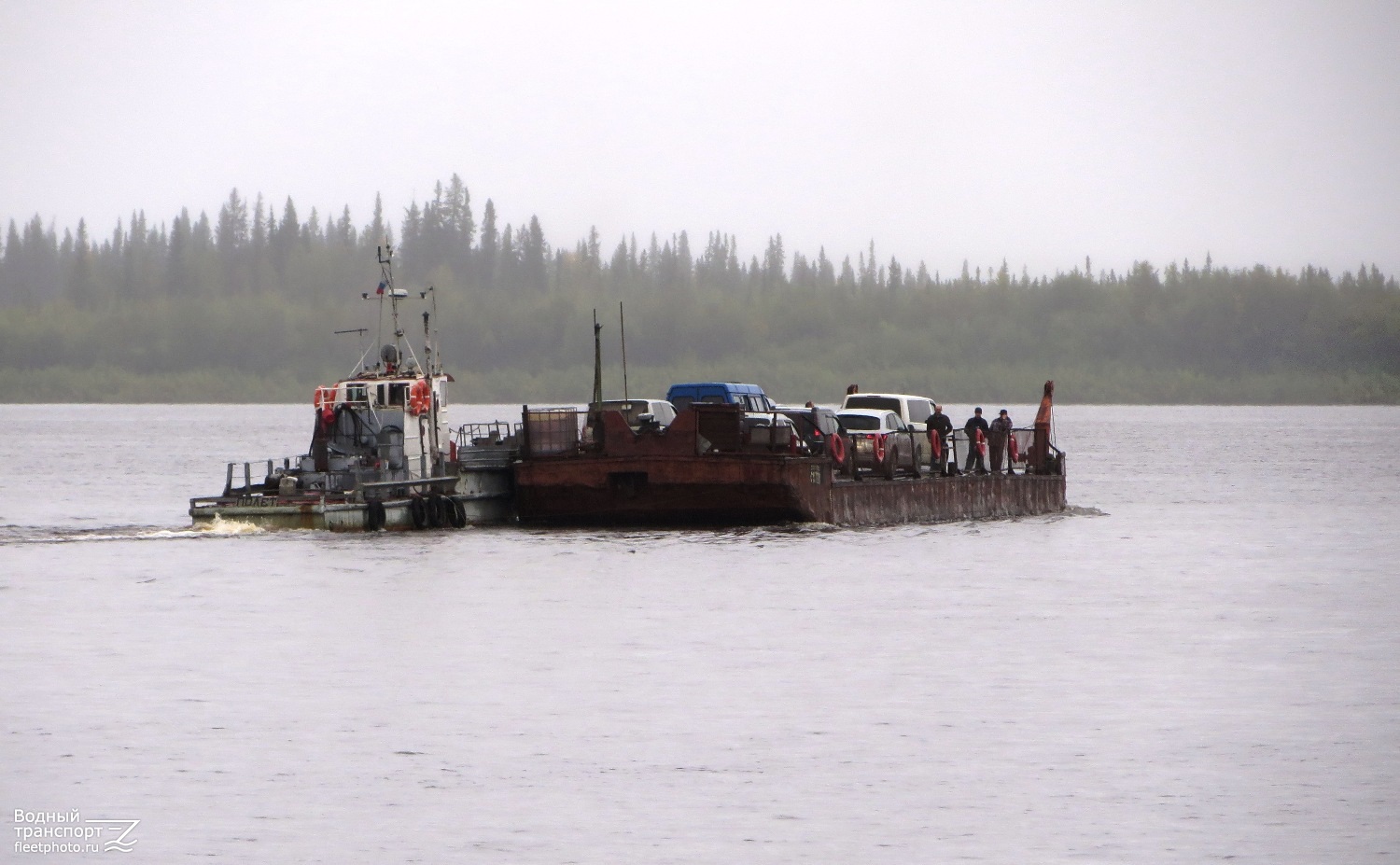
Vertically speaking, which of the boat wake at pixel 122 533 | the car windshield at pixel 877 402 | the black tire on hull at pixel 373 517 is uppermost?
the car windshield at pixel 877 402

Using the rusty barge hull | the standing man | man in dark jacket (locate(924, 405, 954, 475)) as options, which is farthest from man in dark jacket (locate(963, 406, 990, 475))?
the rusty barge hull

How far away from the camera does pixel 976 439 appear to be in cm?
4747

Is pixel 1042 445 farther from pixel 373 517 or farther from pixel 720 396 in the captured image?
pixel 373 517

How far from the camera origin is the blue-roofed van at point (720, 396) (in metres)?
44.2

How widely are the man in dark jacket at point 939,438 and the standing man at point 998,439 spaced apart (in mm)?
1447

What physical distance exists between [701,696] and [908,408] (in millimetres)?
26360

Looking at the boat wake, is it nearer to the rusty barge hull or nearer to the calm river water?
the calm river water

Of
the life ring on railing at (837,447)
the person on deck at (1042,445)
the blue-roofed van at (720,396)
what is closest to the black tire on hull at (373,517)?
the blue-roofed van at (720,396)

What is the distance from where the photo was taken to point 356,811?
16.1m

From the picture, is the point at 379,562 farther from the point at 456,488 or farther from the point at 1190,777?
the point at 1190,777

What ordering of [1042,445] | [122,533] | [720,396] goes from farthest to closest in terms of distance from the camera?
1. [1042,445]
2. [720,396]
3. [122,533]

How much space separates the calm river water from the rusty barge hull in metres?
0.73

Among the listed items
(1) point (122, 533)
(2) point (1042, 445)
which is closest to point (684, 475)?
(1) point (122, 533)

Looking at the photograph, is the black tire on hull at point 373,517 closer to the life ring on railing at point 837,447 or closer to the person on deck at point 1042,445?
the life ring on railing at point 837,447
